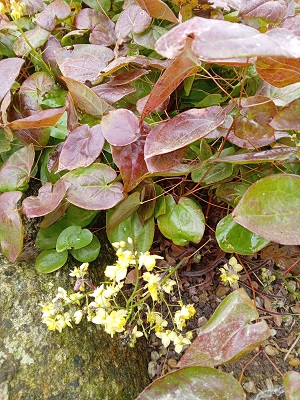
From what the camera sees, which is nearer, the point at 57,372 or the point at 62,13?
the point at 57,372

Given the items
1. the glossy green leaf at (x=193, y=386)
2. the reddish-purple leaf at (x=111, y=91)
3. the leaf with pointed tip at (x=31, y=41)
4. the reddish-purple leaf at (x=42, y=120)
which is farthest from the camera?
the leaf with pointed tip at (x=31, y=41)

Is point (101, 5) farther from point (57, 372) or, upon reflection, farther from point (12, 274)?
point (57, 372)

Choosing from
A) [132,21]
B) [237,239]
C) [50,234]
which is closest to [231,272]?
[237,239]

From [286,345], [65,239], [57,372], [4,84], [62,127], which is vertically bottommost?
[286,345]

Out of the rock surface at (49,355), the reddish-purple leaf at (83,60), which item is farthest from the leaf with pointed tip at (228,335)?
the reddish-purple leaf at (83,60)

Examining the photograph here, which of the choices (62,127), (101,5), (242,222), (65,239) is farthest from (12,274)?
(101,5)

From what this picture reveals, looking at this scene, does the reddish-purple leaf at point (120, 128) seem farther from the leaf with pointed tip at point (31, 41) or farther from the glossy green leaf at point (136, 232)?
the leaf with pointed tip at point (31, 41)

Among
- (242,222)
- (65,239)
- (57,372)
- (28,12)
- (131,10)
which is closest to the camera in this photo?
(242,222)
